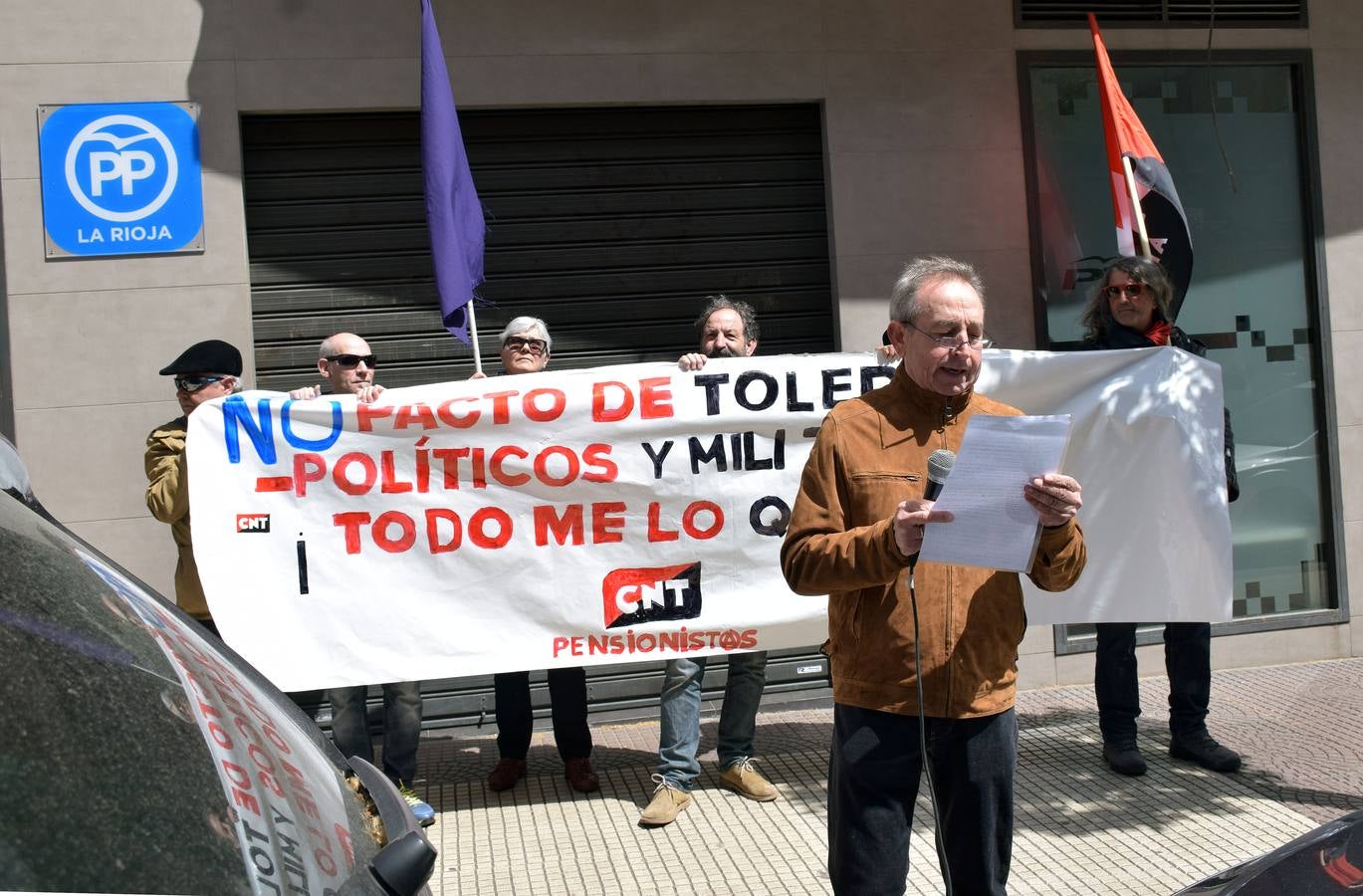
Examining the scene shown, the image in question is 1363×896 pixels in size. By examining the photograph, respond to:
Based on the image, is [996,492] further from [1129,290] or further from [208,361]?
[208,361]

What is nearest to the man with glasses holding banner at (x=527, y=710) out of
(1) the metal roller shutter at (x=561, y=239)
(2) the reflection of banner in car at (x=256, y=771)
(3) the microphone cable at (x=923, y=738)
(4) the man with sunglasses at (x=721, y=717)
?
(4) the man with sunglasses at (x=721, y=717)

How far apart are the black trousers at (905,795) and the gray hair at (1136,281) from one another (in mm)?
3310

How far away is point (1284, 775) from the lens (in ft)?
19.7

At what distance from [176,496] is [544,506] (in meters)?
1.57

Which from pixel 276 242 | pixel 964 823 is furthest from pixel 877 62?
pixel 964 823

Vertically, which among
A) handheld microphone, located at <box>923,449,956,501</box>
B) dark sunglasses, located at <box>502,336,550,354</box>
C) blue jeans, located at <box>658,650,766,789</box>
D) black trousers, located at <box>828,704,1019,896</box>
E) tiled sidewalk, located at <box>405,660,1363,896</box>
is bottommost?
tiled sidewalk, located at <box>405,660,1363,896</box>

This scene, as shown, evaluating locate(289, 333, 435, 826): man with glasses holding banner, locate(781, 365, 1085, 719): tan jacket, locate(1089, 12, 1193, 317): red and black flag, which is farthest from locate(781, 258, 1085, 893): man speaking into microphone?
locate(1089, 12, 1193, 317): red and black flag

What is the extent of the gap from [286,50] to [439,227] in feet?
6.07

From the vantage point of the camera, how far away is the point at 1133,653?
6.21m

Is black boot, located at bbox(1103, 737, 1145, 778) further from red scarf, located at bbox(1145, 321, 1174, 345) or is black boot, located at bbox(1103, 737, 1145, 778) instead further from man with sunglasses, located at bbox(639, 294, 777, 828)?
red scarf, located at bbox(1145, 321, 1174, 345)

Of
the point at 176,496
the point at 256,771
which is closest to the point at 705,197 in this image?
the point at 176,496

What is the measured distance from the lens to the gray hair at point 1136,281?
610 cm

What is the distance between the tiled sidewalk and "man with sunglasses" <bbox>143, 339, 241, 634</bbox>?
153cm

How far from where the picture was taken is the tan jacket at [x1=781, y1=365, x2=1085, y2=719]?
3.29 m
